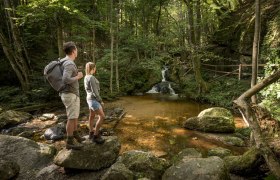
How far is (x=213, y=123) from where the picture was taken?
990 cm

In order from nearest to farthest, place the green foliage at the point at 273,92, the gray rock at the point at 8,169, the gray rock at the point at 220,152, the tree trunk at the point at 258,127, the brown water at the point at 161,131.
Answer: the tree trunk at the point at 258,127
the gray rock at the point at 8,169
the gray rock at the point at 220,152
the green foliage at the point at 273,92
the brown water at the point at 161,131

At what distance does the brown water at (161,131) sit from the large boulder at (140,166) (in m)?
1.56

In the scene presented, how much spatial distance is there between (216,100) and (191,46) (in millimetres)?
4057

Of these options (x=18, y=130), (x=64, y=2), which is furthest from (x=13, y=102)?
(x=64, y=2)

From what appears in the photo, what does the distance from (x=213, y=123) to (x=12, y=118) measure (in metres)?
8.39

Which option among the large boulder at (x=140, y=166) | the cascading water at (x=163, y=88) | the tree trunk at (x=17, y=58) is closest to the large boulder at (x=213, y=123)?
the large boulder at (x=140, y=166)

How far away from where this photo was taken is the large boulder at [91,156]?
5.44 m

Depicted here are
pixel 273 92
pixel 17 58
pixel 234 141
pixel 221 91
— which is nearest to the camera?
pixel 273 92

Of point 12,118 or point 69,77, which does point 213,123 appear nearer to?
point 69,77

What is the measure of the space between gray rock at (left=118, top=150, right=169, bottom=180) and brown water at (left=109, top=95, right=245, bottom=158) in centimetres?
156

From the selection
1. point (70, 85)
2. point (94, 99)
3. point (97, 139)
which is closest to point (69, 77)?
point (70, 85)

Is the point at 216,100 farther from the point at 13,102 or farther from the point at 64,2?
the point at 13,102

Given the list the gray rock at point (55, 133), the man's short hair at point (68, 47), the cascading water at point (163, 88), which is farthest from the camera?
the cascading water at point (163, 88)

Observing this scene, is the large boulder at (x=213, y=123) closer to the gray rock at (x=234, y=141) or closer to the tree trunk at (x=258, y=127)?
the gray rock at (x=234, y=141)
